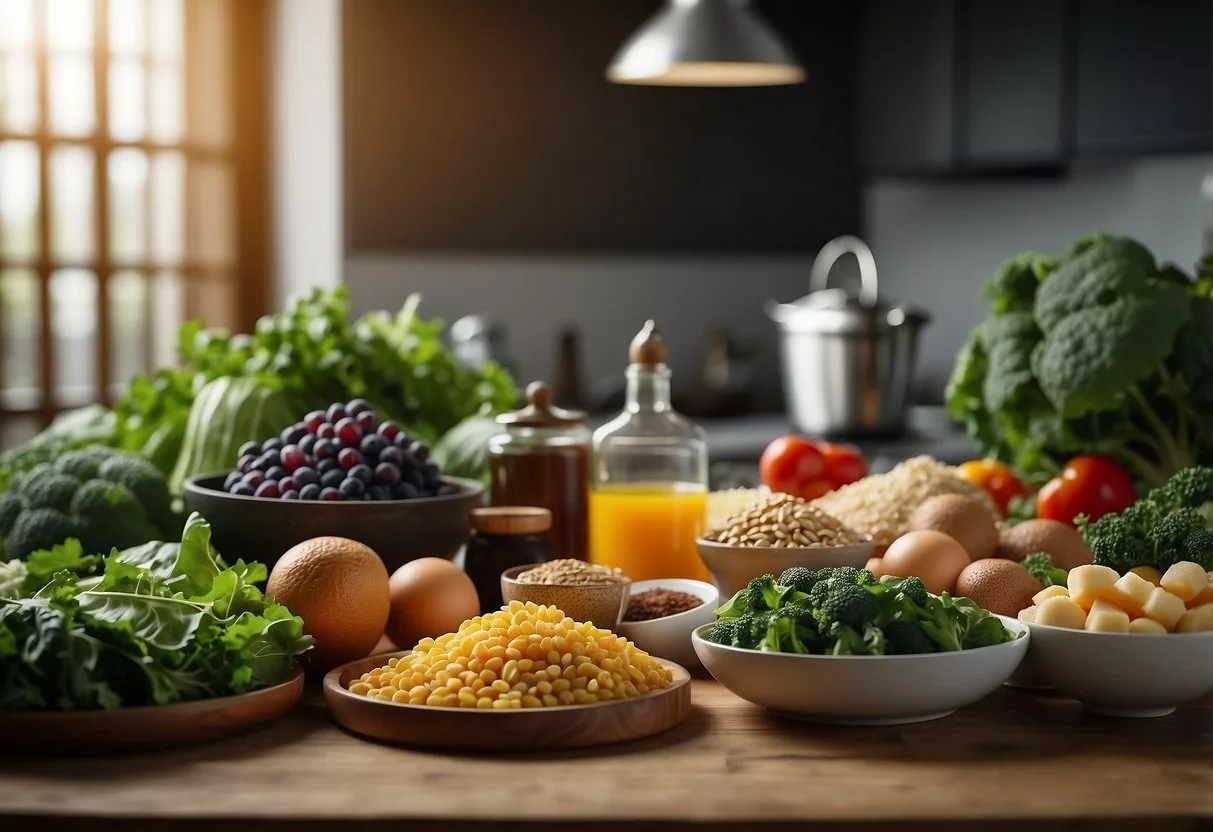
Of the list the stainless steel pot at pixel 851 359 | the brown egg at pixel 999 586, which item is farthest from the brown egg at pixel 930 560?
the stainless steel pot at pixel 851 359

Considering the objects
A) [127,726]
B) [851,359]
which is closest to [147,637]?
[127,726]

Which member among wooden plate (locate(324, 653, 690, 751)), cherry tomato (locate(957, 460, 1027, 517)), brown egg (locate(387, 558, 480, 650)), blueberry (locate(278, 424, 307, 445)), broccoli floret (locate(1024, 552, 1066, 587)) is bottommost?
wooden plate (locate(324, 653, 690, 751))

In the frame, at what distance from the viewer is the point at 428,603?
4.93ft

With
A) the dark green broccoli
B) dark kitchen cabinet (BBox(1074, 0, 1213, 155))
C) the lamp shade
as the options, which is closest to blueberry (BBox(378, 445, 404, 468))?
the dark green broccoli

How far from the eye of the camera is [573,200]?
477 centimetres

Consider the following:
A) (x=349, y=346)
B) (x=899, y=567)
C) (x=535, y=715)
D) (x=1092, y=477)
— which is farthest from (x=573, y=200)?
(x=535, y=715)

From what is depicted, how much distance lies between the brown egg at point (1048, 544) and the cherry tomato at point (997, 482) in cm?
38

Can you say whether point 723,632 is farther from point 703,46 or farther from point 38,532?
point 703,46

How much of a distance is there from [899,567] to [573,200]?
3.37m

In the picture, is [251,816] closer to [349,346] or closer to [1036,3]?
[349,346]

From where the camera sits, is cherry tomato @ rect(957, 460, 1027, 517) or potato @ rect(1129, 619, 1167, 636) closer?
potato @ rect(1129, 619, 1167, 636)

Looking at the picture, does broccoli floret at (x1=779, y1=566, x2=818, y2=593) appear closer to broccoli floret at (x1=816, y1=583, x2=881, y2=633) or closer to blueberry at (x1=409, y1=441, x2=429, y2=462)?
broccoli floret at (x1=816, y1=583, x2=881, y2=633)

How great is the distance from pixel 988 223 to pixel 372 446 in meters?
3.58

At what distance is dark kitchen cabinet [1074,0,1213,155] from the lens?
376 centimetres
